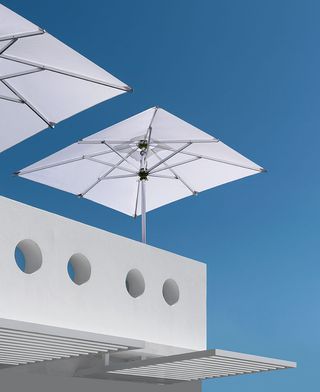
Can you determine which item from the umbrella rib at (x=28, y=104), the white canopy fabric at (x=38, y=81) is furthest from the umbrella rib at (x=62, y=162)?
the umbrella rib at (x=28, y=104)

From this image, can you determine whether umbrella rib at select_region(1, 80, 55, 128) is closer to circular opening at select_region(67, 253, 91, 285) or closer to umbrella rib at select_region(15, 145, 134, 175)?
umbrella rib at select_region(15, 145, 134, 175)

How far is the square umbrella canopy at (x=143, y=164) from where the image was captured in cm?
1497

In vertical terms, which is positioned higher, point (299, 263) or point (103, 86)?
point (299, 263)

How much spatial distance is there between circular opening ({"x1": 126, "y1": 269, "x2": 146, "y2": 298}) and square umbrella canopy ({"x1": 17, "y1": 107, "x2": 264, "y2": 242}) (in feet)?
7.25

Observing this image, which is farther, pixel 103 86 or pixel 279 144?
pixel 279 144

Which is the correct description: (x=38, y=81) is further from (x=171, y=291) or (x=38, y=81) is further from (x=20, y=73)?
(x=171, y=291)

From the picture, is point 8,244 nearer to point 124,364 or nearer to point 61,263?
point 61,263

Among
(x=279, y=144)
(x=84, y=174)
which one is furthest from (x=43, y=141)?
(x=84, y=174)

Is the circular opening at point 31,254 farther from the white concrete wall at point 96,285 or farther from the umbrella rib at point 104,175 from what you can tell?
the umbrella rib at point 104,175

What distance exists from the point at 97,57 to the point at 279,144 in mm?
7293

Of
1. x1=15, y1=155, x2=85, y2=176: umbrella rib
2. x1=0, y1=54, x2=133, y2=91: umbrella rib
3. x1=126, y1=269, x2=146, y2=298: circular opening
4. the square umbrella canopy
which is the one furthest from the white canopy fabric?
x1=126, y1=269, x2=146, y2=298: circular opening

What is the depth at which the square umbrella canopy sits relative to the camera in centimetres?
1497

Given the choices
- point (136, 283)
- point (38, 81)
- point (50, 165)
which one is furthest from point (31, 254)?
point (50, 165)

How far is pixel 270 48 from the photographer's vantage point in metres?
31.0
